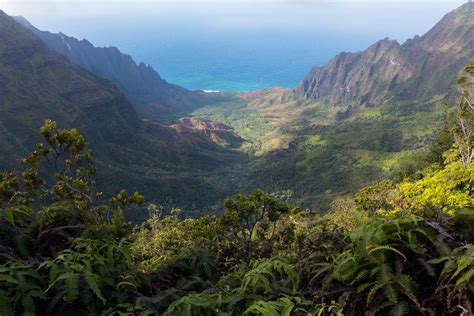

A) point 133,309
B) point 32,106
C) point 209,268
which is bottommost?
point 32,106

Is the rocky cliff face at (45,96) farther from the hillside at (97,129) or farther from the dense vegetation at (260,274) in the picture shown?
the dense vegetation at (260,274)

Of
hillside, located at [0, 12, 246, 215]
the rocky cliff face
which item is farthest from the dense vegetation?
the rocky cliff face

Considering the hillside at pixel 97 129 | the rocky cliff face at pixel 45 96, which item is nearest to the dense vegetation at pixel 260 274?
the hillside at pixel 97 129

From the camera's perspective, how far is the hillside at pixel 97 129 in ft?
389

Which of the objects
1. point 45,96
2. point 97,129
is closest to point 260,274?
point 45,96

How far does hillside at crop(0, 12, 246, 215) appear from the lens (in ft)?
389

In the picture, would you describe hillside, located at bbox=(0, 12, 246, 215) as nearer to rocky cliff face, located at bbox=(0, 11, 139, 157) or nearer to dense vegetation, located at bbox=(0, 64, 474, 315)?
rocky cliff face, located at bbox=(0, 11, 139, 157)

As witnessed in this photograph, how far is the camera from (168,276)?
23.3ft

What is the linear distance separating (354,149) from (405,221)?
518 feet

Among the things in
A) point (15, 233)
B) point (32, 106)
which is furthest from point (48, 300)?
point (32, 106)

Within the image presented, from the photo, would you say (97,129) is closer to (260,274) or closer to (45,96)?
(45,96)

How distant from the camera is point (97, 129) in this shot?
168000mm

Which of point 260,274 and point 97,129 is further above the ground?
point 260,274

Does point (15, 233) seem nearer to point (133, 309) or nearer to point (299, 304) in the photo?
point (133, 309)
